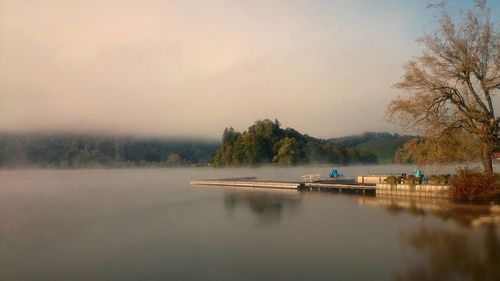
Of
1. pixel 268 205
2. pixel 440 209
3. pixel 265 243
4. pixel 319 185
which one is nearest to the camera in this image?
pixel 265 243

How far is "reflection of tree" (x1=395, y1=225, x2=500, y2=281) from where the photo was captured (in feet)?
33.1

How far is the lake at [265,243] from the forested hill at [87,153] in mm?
141036

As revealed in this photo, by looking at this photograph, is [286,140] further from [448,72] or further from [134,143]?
[134,143]

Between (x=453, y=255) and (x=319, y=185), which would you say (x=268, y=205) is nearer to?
(x=319, y=185)

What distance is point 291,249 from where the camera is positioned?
1329cm

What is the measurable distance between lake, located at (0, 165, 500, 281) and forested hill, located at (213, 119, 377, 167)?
226 ft

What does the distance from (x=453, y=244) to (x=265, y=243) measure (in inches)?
235

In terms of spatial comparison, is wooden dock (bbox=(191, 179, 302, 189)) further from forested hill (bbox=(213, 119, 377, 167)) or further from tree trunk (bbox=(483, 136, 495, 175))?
forested hill (bbox=(213, 119, 377, 167))

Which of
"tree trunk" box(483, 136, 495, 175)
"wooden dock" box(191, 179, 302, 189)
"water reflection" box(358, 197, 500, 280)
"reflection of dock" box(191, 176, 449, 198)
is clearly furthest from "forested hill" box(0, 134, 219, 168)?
"water reflection" box(358, 197, 500, 280)

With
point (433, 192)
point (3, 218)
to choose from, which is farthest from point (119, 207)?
point (433, 192)

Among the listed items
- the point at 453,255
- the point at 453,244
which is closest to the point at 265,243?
the point at 453,255

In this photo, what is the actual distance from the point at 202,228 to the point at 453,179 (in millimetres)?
13952

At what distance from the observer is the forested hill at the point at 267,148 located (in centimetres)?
9300

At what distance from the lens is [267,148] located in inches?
3782
